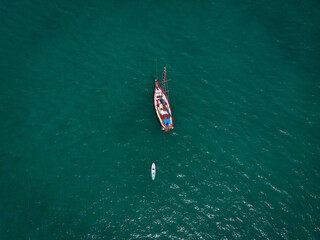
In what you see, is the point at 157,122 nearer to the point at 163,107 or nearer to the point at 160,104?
the point at 163,107

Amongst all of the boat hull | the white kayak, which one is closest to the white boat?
the boat hull

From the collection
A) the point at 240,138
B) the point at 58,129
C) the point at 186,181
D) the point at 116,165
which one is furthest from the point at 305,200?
the point at 58,129

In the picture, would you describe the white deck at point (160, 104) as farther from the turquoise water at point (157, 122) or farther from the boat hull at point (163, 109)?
the turquoise water at point (157, 122)

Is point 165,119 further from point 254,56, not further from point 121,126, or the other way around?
point 254,56

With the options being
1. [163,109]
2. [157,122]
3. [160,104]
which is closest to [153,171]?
[157,122]

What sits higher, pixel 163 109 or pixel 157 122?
pixel 163 109

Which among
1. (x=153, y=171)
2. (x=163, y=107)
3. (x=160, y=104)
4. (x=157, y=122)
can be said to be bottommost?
(x=153, y=171)
